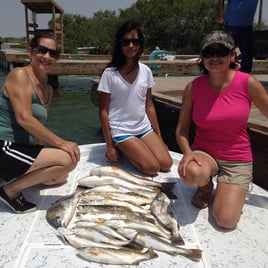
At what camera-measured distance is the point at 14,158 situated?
2930mm

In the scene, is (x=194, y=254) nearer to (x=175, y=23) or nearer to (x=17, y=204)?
(x=17, y=204)

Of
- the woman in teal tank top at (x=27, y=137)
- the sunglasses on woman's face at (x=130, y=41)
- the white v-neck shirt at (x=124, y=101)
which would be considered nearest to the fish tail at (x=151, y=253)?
the woman in teal tank top at (x=27, y=137)

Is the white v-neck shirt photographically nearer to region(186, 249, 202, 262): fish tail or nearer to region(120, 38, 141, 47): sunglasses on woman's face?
region(120, 38, 141, 47): sunglasses on woman's face

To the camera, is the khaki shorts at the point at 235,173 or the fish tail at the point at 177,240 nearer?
the fish tail at the point at 177,240

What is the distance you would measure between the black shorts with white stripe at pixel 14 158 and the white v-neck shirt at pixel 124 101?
4.71ft

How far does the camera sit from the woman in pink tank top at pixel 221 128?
2.98 meters

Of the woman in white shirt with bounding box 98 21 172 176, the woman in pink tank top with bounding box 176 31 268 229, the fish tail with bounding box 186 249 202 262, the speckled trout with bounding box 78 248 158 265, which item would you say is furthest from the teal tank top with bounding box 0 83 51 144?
the fish tail with bounding box 186 249 202 262

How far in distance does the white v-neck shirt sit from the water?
4762 millimetres

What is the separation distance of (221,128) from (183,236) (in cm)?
105

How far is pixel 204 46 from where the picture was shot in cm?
302

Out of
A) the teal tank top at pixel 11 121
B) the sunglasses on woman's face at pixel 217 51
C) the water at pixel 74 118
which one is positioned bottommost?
the water at pixel 74 118

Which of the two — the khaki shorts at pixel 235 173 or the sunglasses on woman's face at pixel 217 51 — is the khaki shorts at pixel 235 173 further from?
the sunglasses on woman's face at pixel 217 51

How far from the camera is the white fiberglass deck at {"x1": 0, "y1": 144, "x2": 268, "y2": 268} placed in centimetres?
245

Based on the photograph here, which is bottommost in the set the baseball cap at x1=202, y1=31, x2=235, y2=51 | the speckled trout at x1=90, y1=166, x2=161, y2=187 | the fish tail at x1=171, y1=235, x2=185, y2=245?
the fish tail at x1=171, y1=235, x2=185, y2=245
